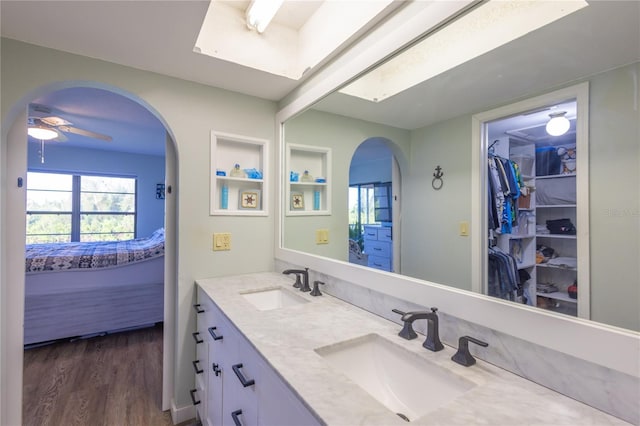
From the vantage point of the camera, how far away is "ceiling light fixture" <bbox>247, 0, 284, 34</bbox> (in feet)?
4.83

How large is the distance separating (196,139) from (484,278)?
183cm

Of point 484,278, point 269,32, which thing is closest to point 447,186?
point 484,278

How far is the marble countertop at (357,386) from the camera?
2.13 ft

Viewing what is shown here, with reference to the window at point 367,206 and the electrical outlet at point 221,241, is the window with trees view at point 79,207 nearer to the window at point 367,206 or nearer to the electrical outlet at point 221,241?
the electrical outlet at point 221,241

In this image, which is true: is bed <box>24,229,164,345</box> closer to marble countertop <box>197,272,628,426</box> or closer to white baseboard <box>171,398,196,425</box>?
white baseboard <box>171,398,196,425</box>

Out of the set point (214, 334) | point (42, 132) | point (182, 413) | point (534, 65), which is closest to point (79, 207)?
point (42, 132)

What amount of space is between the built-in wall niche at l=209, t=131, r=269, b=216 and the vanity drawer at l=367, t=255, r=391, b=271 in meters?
1.04

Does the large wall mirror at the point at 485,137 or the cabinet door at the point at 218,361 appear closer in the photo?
the large wall mirror at the point at 485,137

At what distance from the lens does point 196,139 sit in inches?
75.7

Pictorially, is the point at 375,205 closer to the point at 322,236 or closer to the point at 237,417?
the point at 322,236

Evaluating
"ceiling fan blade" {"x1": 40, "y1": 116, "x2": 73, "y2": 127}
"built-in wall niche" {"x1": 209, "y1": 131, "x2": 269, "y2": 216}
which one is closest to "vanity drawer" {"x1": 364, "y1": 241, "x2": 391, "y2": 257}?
"built-in wall niche" {"x1": 209, "y1": 131, "x2": 269, "y2": 216}

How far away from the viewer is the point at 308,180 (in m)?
2.08

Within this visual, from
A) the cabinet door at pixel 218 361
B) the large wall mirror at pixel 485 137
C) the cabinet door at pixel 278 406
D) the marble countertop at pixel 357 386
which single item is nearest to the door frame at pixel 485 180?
the large wall mirror at pixel 485 137

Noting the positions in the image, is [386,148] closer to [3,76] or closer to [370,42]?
[370,42]
